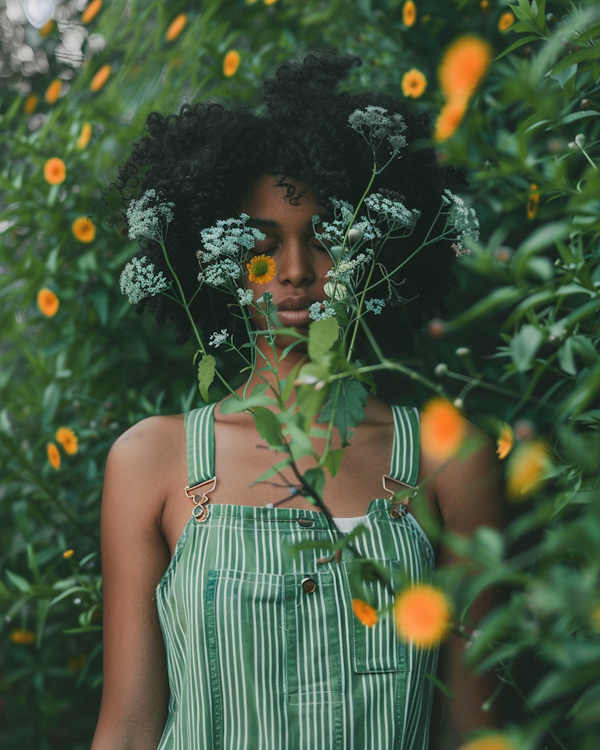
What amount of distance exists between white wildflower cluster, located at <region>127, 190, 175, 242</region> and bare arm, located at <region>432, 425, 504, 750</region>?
61cm

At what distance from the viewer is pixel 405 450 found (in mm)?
1228

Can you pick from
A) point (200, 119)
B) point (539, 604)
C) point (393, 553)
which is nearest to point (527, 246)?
point (539, 604)

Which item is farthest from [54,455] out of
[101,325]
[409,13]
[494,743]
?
[494,743]

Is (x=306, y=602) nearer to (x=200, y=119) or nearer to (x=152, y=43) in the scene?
(x=200, y=119)

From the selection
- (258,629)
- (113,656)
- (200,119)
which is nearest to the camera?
(258,629)

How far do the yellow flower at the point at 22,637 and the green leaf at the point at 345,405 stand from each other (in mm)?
1183

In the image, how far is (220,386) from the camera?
1675mm

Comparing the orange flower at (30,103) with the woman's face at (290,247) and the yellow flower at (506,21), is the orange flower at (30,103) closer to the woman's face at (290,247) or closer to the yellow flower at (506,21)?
the woman's face at (290,247)

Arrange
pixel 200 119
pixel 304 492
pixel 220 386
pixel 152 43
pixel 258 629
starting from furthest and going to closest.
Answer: pixel 152 43 → pixel 220 386 → pixel 200 119 → pixel 258 629 → pixel 304 492

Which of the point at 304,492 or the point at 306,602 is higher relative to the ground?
the point at 304,492

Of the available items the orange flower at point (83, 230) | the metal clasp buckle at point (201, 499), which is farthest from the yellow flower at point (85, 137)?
the metal clasp buckle at point (201, 499)

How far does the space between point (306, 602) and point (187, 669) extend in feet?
0.68

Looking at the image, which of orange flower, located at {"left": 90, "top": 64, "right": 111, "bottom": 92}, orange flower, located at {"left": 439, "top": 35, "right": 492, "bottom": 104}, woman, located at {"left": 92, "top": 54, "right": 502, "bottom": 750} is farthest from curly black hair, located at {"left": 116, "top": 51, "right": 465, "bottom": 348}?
orange flower, located at {"left": 439, "top": 35, "right": 492, "bottom": 104}

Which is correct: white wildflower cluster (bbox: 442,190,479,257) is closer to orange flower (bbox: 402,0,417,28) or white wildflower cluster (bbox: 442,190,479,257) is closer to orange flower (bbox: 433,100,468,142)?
orange flower (bbox: 433,100,468,142)
